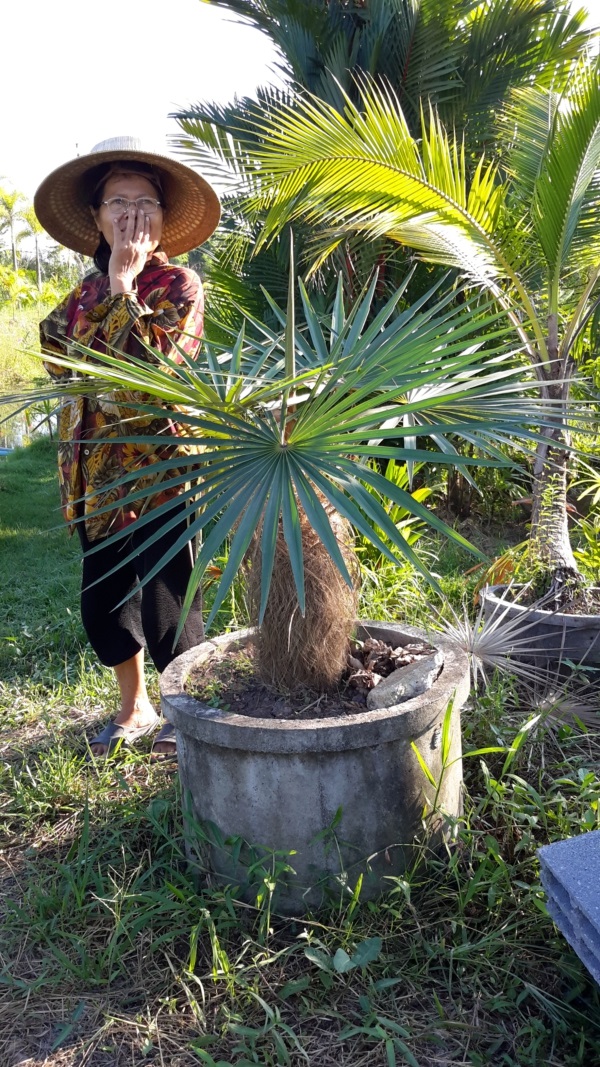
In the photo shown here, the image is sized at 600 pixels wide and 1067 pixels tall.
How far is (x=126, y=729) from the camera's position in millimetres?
2670

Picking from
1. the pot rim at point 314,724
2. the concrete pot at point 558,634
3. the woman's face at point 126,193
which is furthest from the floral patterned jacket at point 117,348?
the concrete pot at point 558,634

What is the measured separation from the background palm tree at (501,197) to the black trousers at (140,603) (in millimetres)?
1450

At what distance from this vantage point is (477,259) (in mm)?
3600

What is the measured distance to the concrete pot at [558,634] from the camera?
9.48 feet

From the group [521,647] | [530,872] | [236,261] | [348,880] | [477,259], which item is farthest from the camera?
[236,261]

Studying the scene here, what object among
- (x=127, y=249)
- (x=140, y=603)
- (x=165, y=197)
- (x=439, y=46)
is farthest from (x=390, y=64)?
(x=140, y=603)

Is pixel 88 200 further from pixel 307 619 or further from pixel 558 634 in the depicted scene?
pixel 558 634

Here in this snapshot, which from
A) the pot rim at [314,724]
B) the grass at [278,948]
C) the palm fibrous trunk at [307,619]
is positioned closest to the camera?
the grass at [278,948]

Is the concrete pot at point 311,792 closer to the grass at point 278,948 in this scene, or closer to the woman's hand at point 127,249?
the grass at point 278,948

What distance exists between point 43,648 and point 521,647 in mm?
2061

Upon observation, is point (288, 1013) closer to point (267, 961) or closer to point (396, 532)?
point (267, 961)

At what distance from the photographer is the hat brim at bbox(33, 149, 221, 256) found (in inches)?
92.5

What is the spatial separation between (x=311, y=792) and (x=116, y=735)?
1.09m

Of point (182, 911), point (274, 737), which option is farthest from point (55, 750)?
point (274, 737)
